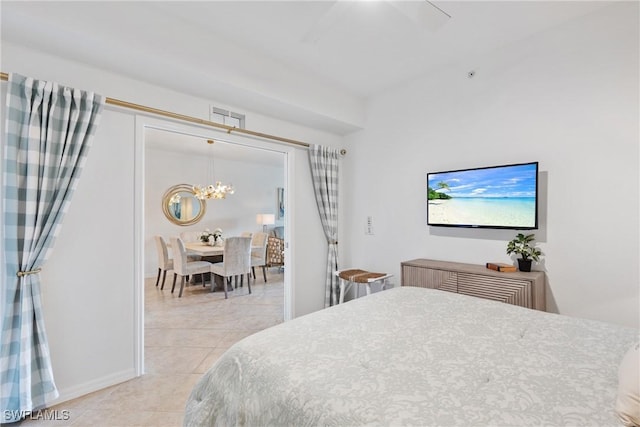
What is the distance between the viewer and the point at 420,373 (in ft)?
3.19

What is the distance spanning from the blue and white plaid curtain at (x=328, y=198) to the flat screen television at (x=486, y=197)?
118cm

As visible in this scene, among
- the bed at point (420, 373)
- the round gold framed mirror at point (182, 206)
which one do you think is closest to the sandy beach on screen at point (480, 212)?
the bed at point (420, 373)

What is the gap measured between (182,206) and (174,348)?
4.06 m

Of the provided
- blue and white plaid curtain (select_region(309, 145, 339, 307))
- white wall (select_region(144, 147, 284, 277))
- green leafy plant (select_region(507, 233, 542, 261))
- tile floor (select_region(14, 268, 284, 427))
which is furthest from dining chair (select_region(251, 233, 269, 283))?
green leafy plant (select_region(507, 233, 542, 261))

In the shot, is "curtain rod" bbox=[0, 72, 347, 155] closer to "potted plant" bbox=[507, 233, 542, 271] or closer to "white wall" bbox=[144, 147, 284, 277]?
"potted plant" bbox=[507, 233, 542, 271]

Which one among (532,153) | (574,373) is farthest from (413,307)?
(532,153)

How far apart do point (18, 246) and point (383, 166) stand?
3158 millimetres

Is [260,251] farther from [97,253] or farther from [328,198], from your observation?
[97,253]

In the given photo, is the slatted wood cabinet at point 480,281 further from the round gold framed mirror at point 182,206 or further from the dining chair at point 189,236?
the round gold framed mirror at point 182,206

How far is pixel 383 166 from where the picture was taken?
3.45 metres

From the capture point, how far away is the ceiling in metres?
1.80

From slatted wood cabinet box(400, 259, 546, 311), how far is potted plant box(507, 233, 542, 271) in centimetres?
8

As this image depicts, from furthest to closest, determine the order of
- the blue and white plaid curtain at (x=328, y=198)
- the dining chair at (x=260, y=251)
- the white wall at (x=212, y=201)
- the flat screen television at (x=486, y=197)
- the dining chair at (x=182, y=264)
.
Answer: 1. the white wall at (x=212, y=201)
2. the dining chair at (x=260, y=251)
3. the dining chair at (x=182, y=264)
4. the blue and white plaid curtain at (x=328, y=198)
5. the flat screen television at (x=486, y=197)

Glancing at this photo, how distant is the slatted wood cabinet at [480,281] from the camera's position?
210 cm
